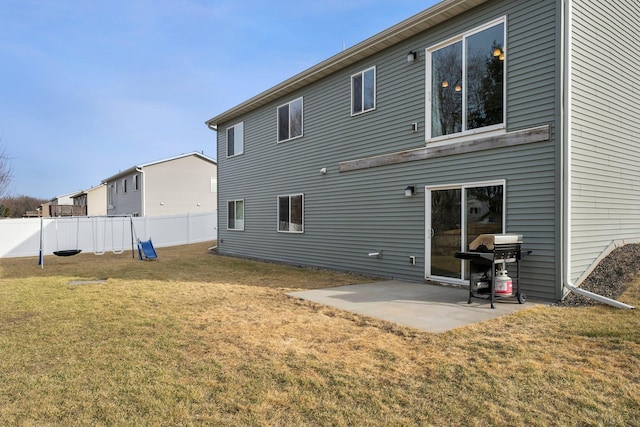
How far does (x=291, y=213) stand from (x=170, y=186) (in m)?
17.0

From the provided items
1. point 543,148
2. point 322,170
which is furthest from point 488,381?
point 322,170

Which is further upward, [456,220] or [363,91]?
[363,91]

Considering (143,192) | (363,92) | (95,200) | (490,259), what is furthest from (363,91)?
(95,200)

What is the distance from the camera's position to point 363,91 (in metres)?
9.45

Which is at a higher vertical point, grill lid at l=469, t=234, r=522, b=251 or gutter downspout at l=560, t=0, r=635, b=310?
gutter downspout at l=560, t=0, r=635, b=310

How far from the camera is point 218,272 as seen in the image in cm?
→ 1024

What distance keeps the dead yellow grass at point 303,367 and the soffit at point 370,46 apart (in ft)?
17.9

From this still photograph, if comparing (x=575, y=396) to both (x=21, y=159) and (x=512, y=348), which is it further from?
(x=21, y=159)

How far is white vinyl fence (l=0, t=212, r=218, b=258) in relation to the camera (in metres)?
15.7

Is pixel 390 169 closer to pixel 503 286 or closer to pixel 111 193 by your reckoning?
pixel 503 286

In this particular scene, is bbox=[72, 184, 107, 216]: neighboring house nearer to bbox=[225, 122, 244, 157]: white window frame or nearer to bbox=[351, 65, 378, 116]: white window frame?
bbox=[225, 122, 244, 157]: white window frame

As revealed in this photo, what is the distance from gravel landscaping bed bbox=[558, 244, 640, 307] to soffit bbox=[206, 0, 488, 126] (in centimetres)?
499

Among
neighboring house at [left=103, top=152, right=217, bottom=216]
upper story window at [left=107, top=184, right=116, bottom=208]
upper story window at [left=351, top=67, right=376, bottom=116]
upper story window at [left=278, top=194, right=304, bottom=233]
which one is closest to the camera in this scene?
upper story window at [left=351, top=67, right=376, bottom=116]

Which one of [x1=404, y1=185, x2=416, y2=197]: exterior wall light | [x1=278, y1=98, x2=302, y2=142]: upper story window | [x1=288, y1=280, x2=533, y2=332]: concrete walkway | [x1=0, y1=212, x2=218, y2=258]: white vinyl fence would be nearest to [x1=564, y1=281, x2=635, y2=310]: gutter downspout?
[x1=288, y1=280, x2=533, y2=332]: concrete walkway
